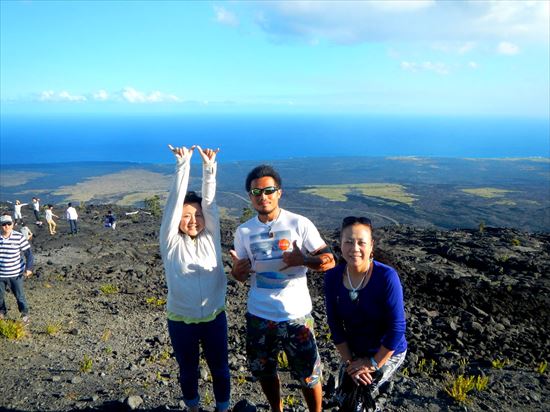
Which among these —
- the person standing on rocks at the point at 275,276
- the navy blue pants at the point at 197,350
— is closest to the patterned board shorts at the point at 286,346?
the person standing on rocks at the point at 275,276

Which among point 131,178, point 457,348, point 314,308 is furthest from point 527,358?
point 131,178

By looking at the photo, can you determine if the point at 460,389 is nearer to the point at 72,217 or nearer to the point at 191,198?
the point at 191,198

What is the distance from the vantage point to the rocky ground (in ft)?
16.0

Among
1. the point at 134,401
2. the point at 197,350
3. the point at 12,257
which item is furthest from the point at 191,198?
the point at 12,257

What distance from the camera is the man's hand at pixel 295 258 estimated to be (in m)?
3.33

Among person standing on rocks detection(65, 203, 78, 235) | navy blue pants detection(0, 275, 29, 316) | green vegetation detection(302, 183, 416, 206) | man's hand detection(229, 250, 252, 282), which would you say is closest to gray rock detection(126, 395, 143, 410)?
man's hand detection(229, 250, 252, 282)

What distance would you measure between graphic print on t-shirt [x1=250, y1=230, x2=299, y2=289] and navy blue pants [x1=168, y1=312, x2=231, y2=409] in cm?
58

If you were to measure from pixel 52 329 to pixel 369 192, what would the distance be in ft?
235

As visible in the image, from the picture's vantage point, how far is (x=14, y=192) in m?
82.1

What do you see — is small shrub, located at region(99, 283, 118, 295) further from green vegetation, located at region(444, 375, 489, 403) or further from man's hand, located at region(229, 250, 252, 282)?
man's hand, located at region(229, 250, 252, 282)

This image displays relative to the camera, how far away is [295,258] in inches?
132

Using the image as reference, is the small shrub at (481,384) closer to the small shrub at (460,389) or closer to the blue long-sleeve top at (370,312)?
the small shrub at (460,389)

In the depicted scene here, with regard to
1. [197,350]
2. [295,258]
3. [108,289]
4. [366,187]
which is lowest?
[366,187]

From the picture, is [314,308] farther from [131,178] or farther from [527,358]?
[131,178]
